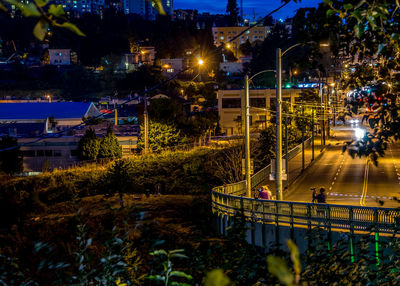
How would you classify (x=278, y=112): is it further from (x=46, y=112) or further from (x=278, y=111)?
(x=46, y=112)

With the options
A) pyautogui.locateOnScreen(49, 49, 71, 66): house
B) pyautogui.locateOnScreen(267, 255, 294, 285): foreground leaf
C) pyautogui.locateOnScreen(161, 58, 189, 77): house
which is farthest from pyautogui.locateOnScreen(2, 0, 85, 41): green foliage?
pyautogui.locateOnScreen(49, 49, 71, 66): house

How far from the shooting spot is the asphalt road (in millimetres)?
31184

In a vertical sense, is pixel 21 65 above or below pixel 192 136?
above

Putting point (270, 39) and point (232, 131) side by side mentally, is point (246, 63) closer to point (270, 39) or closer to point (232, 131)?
point (270, 39)

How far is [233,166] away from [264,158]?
7555mm

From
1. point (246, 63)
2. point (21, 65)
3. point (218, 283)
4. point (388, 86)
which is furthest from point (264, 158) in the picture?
point (21, 65)

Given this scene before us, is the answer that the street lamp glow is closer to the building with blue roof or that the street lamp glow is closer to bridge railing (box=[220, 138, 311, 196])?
bridge railing (box=[220, 138, 311, 196])

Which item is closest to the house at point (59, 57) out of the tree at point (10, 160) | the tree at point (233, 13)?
the tree at point (233, 13)

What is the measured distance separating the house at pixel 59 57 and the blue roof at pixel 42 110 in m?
72.9

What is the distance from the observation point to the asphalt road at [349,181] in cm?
3118

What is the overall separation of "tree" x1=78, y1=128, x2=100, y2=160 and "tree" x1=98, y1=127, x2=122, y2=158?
484 millimetres

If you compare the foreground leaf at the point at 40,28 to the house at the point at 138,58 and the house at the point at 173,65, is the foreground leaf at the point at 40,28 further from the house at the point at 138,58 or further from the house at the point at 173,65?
the house at the point at 138,58

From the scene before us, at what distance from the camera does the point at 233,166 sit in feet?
140

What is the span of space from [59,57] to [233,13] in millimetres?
64444
